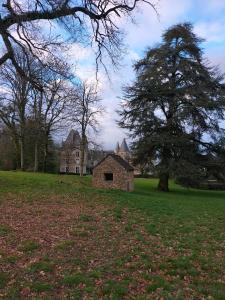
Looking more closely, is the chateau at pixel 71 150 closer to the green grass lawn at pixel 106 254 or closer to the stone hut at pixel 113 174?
the stone hut at pixel 113 174

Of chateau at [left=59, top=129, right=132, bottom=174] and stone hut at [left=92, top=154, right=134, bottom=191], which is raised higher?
chateau at [left=59, top=129, right=132, bottom=174]

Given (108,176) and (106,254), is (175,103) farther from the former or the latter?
(106,254)

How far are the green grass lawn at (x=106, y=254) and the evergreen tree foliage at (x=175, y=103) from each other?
22.8m

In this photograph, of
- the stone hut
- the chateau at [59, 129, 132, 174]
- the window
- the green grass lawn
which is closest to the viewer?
the green grass lawn

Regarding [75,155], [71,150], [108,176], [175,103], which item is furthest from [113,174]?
[75,155]

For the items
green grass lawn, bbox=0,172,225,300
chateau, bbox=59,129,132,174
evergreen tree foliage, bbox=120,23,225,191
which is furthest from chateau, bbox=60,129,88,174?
green grass lawn, bbox=0,172,225,300

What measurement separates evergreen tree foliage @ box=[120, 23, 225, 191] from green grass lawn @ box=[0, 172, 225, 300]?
74.8 feet

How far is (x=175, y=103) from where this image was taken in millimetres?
40969

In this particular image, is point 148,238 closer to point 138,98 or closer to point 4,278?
point 4,278

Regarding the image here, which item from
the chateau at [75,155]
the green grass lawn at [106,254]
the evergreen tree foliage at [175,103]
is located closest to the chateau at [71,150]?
the chateau at [75,155]

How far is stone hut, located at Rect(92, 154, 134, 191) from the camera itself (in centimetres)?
3550

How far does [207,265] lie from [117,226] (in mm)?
4879

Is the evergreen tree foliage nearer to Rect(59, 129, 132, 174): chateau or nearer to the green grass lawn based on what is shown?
Rect(59, 129, 132, 174): chateau

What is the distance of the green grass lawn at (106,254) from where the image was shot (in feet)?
25.3
